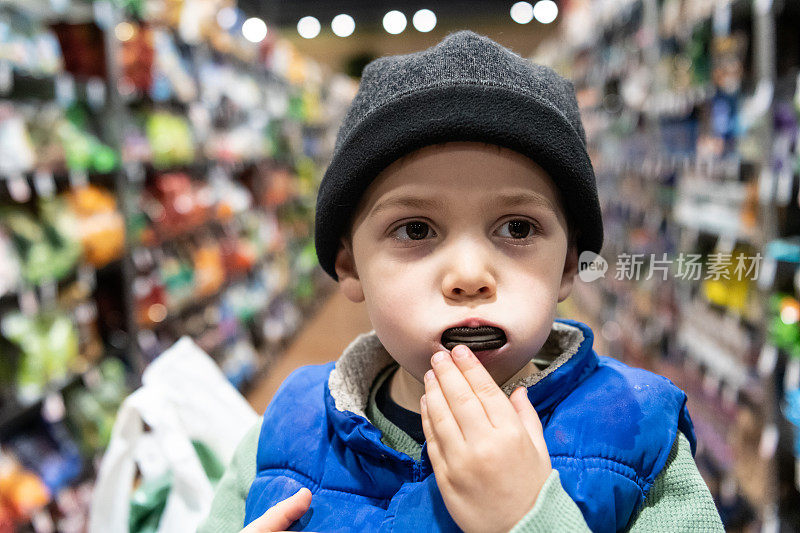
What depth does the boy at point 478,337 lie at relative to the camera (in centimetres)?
61

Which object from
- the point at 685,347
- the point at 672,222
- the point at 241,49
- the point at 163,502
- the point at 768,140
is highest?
the point at 241,49

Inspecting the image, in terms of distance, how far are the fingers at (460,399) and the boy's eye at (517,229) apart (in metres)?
0.15

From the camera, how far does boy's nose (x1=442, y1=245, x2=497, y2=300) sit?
633 millimetres

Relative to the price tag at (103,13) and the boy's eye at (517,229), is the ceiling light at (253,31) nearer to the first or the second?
the price tag at (103,13)

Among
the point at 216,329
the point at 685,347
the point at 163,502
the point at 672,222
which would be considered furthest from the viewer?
the point at 216,329

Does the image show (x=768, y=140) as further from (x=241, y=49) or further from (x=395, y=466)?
(x=241, y=49)

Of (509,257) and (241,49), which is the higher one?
(241,49)

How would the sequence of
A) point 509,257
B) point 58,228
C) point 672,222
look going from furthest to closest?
point 672,222 < point 58,228 < point 509,257

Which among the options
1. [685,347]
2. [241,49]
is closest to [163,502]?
[685,347]

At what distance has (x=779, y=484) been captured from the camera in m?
2.02

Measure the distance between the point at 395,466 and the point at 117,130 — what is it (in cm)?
A: 240

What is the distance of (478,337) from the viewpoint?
0.65 m

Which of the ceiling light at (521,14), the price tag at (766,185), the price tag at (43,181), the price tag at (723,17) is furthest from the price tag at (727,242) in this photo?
the price tag at (43,181)

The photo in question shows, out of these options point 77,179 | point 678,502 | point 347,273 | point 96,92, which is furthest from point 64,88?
point 678,502
